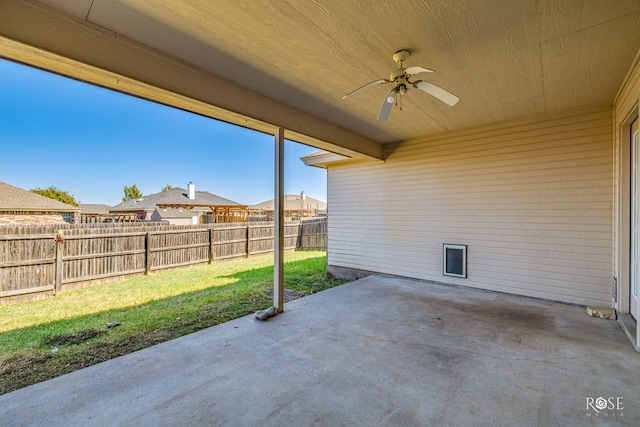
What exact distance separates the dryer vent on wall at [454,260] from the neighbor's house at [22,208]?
35.1ft

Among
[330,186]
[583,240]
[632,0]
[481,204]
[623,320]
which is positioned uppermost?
[632,0]

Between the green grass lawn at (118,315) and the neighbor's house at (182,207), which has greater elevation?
the neighbor's house at (182,207)

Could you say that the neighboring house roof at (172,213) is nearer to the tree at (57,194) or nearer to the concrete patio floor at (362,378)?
the tree at (57,194)

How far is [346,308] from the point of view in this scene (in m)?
4.00

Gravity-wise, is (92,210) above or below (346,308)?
above

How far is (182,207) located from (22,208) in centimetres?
786

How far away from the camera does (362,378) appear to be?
2.24 metres

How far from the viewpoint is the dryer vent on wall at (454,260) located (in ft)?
16.1

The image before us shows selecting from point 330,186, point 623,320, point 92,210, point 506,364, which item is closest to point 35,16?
point 506,364

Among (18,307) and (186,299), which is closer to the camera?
(18,307)

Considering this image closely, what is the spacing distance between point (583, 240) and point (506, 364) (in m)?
2.71

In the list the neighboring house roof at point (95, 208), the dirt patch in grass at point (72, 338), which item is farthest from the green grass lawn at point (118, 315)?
the neighboring house roof at point (95, 208)

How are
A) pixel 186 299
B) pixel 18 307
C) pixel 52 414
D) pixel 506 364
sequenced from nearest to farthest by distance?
pixel 52 414
pixel 506 364
pixel 18 307
pixel 186 299

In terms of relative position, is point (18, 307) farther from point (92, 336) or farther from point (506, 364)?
point (506, 364)
